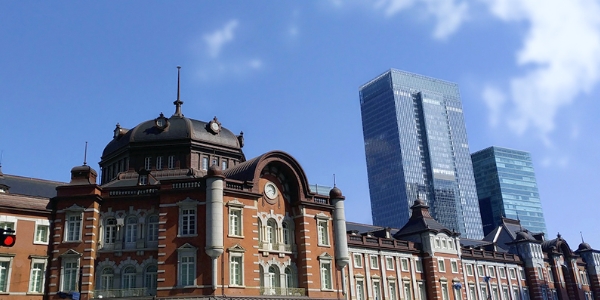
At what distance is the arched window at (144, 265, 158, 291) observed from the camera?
43.8 metres

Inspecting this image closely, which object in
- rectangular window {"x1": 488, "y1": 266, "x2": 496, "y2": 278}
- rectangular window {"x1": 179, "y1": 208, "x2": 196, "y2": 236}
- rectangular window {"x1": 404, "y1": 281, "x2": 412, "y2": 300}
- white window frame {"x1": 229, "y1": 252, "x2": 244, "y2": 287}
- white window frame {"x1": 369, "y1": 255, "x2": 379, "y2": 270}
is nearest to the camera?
white window frame {"x1": 229, "y1": 252, "x2": 244, "y2": 287}

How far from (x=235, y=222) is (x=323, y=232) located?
9167 mm

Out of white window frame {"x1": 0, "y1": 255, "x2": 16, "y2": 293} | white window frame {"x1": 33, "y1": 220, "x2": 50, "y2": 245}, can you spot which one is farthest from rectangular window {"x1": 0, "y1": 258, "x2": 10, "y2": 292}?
white window frame {"x1": 33, "y1": 220, "x2": 50, "y2": 245}

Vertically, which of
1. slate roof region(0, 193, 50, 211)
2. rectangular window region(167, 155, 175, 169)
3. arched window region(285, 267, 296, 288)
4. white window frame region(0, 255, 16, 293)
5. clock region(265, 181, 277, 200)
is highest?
rectangular window region(167, 155, 175, 169)

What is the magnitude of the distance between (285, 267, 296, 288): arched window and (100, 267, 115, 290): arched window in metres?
13.5

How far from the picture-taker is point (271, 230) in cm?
4862

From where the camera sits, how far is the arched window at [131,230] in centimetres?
4519

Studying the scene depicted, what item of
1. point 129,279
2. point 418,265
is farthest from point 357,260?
point 129,279

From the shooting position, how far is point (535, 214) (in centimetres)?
18412

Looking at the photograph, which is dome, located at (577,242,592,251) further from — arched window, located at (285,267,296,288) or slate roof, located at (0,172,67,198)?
slate roof, located at (0,172,67,198)

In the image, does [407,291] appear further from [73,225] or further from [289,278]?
[73,225]

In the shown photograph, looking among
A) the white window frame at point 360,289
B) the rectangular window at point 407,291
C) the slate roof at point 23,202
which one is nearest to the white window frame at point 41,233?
the slate roof at point 23,202

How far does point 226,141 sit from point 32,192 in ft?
57.8

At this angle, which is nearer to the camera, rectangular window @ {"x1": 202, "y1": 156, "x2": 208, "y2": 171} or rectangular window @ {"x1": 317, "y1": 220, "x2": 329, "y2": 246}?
rectangular window @ {"x1": 317, "y1": 220, "x2": 329, "y2": 246}
